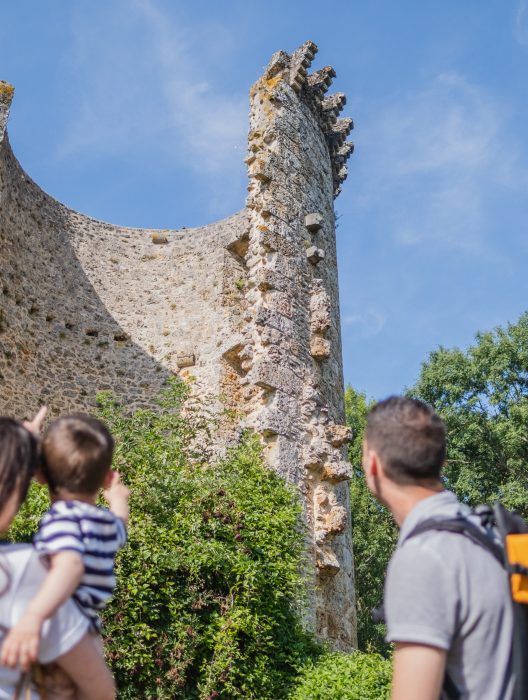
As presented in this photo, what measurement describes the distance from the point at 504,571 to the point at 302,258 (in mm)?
8775

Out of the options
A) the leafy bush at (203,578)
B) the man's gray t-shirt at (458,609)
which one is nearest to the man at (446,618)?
the man's gray t-shirt at (458,609)

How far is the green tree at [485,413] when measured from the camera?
64.6 ft

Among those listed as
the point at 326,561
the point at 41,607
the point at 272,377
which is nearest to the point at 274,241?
the point at 272,377

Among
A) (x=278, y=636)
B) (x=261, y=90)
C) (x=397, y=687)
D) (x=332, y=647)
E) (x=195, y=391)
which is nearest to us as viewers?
(x=397, y=687)

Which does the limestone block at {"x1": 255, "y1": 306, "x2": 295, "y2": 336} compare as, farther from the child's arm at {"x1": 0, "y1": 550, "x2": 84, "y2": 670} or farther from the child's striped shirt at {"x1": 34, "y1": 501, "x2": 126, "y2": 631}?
the child's arm at {"x1": 0, "y1": 550, "x2": 84, "y2": 670}

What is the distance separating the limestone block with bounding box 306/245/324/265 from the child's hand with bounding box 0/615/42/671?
9.05 metres

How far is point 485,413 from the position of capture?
826 inches

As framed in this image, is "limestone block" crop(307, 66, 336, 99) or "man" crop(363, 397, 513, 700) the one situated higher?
"limestone block" crop(307, 66, 336, 99)

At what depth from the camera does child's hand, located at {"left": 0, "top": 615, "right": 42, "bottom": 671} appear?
1846 mm

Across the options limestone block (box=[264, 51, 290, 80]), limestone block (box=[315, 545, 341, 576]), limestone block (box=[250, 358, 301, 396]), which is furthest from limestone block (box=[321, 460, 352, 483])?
limestone block (box=[264, 51, 290, 80])

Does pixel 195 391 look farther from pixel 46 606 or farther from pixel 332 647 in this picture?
pixel 46 606

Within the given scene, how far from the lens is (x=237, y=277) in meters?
13.7

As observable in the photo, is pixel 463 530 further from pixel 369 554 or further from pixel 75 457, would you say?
pixel 369 554

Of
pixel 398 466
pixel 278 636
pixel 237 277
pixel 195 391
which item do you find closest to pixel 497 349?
pixel 237 277
